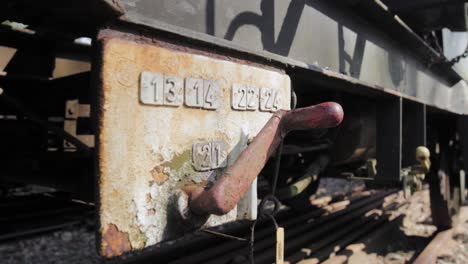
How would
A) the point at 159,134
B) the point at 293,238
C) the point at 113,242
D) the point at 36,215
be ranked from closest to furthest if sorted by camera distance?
the point at 113,242
the point at 159,134
the point at 293,238
the point at 36,215

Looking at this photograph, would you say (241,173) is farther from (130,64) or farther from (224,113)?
(130,64)

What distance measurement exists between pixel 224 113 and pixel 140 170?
0.35 metres

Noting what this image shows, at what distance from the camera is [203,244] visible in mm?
3426

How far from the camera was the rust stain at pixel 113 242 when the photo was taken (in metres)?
0.97

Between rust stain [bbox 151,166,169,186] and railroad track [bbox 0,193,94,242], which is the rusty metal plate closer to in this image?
rust stain [bbox 151,166,169,186]

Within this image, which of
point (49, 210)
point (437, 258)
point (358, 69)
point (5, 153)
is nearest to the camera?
point (358, 69)

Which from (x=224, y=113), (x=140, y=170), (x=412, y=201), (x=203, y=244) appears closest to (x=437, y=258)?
(x=203, y=244)

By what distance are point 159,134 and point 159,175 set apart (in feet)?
0.36

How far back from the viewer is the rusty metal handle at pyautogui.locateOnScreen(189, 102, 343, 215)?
1062 millimetres

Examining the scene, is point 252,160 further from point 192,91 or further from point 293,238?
point 293,238

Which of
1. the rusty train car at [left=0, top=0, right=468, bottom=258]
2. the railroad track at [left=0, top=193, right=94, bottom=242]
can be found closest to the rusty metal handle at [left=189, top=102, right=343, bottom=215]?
the rusty train car at [left=0, top=0, right=468, bottom=258]

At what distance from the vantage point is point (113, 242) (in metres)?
0.99

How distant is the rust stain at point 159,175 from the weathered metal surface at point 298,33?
385 millimetres

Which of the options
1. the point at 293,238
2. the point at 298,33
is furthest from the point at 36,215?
the point at 298,33
